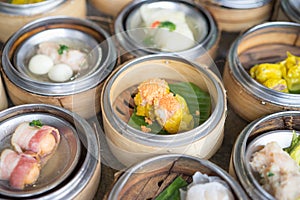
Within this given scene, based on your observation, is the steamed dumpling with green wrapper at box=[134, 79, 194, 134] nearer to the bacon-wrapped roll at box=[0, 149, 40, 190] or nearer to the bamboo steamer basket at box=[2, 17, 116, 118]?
the bamboo steamer basket at box=[2, 17, 116, 118]

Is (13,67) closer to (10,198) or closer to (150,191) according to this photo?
(10,198)

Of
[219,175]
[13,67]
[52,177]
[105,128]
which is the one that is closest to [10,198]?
[52,177]

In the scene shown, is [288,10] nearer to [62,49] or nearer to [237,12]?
[237,12]

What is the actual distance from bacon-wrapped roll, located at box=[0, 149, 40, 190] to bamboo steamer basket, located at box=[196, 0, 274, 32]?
210 centimetres

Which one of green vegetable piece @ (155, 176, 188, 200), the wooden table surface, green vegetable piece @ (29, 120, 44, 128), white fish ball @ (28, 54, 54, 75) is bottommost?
the wooden table surface

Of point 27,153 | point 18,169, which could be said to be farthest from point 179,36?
point 18,169

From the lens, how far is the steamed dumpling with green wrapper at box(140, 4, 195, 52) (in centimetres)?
334

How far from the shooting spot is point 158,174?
2.74m

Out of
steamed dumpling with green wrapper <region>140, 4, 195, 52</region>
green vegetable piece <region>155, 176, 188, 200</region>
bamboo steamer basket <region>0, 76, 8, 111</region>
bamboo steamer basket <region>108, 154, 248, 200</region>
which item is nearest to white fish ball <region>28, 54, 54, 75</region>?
bamboo steamer basket <region>0, 76, 8, 111</region>

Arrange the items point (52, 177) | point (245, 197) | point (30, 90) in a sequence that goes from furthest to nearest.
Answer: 1. point (30, 90)
2. point (52, 177)
3. point (245, 197)

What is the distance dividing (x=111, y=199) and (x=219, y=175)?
67cm

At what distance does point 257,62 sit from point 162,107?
1.22 m

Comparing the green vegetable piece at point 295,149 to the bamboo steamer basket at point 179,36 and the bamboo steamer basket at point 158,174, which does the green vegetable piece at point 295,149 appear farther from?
the bamboo steamer basket at point 179,36

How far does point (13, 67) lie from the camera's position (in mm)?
3133
